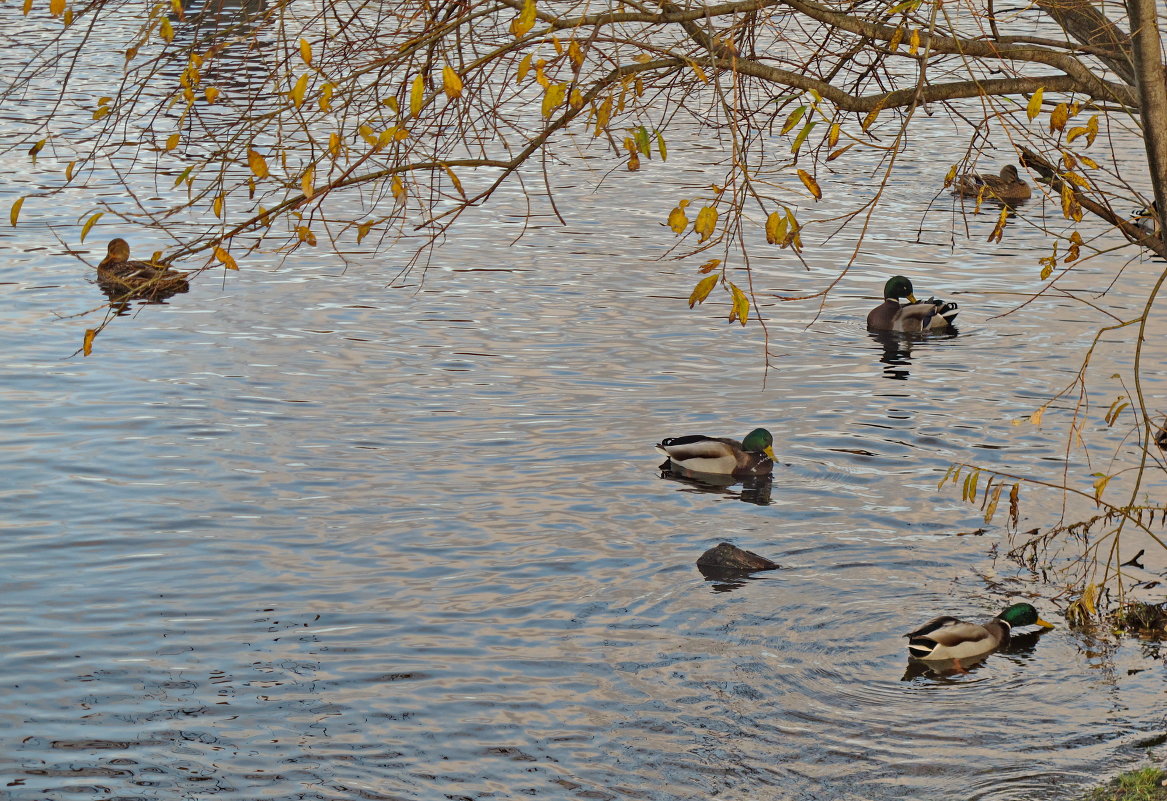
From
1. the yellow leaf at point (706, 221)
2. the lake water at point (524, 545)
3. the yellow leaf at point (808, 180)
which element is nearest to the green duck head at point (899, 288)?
the lake water at point (524, 545)

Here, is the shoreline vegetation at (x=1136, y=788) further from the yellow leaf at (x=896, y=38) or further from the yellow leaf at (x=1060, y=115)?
the yellow leaf at (x=896, y=38)

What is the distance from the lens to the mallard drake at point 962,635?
32.3ft

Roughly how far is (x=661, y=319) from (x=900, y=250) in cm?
560

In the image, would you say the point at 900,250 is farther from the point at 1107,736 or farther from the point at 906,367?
the point at 1107,736

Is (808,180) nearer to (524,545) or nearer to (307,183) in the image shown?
(307,183)

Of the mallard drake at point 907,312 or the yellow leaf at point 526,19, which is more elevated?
the yellow leaf at point 526,19

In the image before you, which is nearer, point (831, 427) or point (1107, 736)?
point (1107, 736)

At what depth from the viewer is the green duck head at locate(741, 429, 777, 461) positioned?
13.6 metres

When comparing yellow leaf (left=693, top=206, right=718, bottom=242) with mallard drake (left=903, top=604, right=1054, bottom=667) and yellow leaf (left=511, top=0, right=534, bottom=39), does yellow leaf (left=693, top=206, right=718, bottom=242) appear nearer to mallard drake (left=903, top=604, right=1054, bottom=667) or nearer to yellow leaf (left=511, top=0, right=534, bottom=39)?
yellow leaf (left=511, top=0, right=534, bottom=39)

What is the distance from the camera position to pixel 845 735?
352 inches

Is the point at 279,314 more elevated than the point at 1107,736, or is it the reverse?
the point at 279,314

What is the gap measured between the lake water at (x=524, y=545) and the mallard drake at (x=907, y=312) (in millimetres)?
284

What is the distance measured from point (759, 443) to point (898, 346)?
4.77 metres

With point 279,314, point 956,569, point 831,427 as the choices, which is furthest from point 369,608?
point 279,314
